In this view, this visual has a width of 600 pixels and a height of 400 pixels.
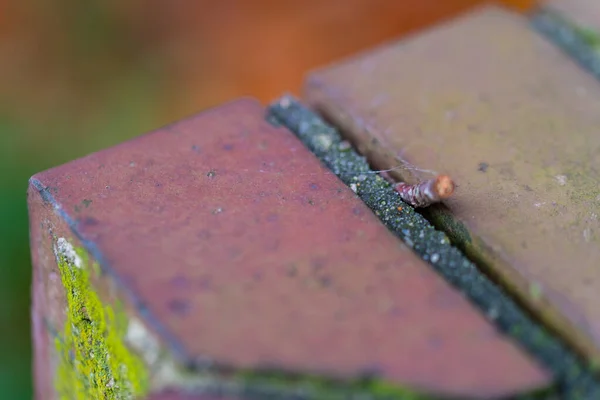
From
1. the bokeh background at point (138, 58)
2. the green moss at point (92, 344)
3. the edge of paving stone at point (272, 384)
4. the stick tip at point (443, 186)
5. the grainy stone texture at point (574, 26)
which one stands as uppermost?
the bokeh background at point (138, 58)

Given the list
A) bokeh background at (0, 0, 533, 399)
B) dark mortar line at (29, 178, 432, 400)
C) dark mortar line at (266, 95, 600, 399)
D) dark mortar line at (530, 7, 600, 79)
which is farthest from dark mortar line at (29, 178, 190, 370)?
bokeh background at (0, 0, 533, 399)

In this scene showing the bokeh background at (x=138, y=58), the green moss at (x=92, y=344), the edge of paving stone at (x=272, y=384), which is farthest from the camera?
the bokeh background at (x=138, y=58)

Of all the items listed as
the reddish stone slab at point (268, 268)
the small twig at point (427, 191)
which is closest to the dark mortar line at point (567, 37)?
the small twig at point (427, 191)

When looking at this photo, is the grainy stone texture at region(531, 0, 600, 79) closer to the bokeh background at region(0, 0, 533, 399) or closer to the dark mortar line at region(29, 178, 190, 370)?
the dark mortar line at region(29, 178, 190, 370)

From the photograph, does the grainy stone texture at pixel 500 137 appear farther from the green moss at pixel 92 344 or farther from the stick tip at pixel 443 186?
the green moss at pixel 92 344

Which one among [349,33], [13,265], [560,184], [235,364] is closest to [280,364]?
[235,364]

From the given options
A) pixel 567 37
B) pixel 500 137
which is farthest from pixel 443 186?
pixel 567 37

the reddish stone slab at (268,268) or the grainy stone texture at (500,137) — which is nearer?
the reddish stone slab at (268,268)
